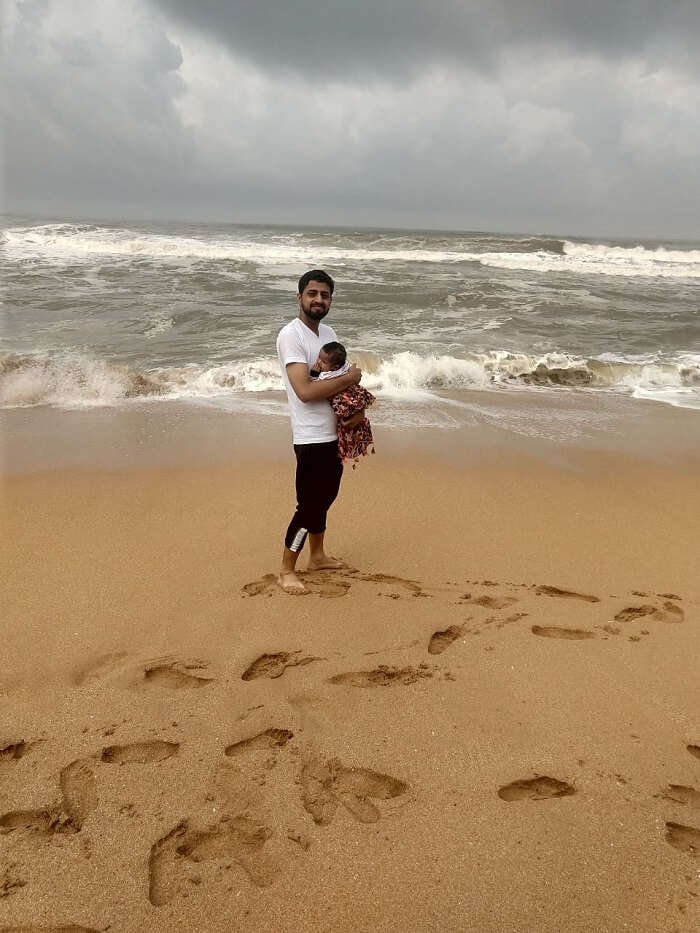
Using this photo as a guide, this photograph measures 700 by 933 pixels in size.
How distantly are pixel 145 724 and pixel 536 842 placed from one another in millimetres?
1442

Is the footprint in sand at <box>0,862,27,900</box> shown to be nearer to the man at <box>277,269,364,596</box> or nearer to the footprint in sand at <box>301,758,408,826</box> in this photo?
the footprint in sand at <box>301,758,408,826</box>

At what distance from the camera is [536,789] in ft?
6.46

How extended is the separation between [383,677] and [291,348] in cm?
163

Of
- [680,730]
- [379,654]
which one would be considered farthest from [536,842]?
[379,654]

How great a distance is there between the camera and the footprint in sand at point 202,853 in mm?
1644

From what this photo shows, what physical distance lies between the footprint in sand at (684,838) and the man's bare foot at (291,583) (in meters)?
1.93

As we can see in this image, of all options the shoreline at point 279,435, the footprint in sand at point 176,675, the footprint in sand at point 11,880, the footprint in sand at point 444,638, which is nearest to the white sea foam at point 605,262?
the shoreline at point 279,435

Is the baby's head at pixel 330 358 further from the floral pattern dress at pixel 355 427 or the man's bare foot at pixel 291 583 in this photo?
the man's bare foot at pixel 291 583

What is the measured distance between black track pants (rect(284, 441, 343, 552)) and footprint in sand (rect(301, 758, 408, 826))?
1.41 m

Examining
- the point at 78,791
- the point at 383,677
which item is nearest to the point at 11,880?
the point at 78,791

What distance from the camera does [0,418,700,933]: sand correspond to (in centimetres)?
164

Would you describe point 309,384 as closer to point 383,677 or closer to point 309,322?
point 309,322

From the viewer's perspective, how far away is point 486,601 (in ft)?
10.2

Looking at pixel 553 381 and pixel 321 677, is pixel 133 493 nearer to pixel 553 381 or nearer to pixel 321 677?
pixel 321 677
